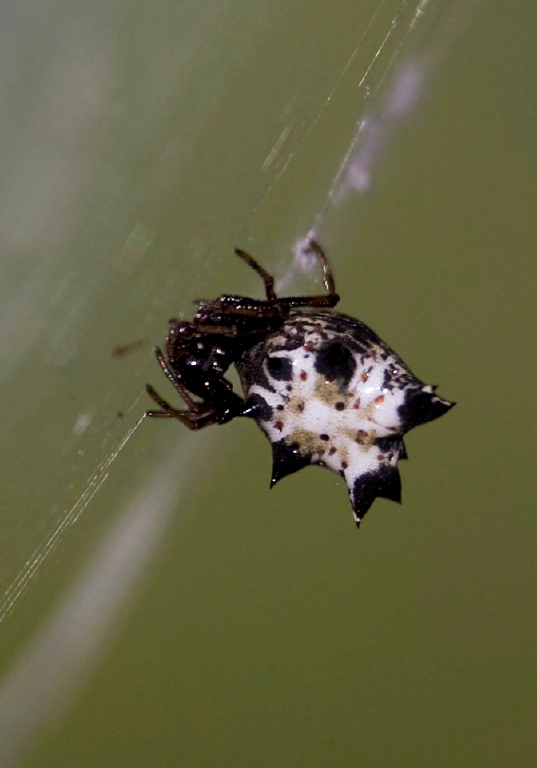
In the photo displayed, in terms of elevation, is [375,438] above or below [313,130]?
below

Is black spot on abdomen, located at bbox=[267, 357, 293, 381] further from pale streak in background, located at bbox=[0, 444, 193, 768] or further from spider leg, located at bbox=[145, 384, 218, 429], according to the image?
pale streak in background, located at bbox=[0, 444, 193, 768]

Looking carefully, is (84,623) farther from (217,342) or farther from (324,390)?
(324,390)

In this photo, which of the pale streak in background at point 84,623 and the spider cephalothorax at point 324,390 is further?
the pale streak in background at point 84,623

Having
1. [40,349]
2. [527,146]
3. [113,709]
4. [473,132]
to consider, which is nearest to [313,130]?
[473,132]

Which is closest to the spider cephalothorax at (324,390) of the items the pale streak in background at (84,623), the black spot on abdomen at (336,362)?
the black spot on abdomen at (336,362)

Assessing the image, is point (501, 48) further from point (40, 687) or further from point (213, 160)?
point (40, 687)

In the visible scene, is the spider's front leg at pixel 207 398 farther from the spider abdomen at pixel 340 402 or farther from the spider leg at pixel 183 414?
the spider abdomen at pixel 340 402

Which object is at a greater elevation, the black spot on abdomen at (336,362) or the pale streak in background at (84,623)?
the black spot on abdomen at (336,362)

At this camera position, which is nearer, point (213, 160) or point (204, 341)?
point (204, 341)
